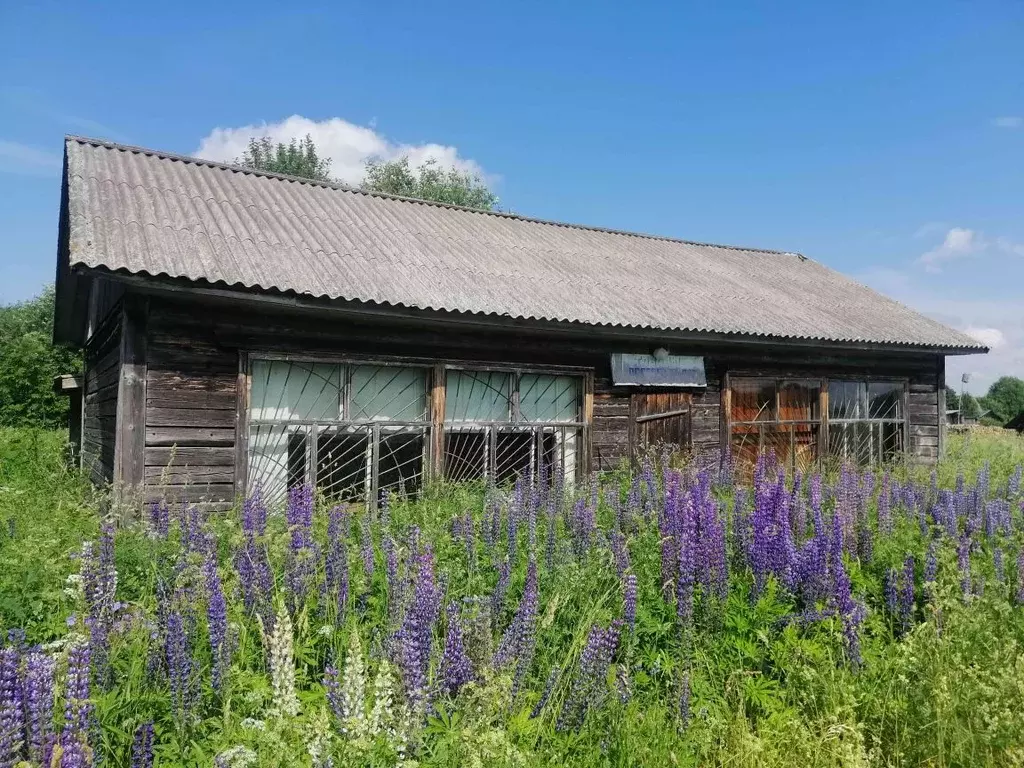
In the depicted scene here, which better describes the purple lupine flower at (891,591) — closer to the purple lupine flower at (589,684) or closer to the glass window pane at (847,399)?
the purple lupine flower at (589,684)

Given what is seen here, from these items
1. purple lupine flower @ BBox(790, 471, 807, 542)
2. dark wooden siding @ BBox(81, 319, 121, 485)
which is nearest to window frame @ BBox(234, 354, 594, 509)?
dark wooden siding @ BBox(81, 319, 121, 485)

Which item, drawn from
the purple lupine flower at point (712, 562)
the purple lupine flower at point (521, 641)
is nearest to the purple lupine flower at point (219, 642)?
the purple lupine flower at point (521, 641)

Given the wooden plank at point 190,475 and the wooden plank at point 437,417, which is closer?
the wooden plank at point 190,475

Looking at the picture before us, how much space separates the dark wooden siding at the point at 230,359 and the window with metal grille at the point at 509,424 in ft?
0.89

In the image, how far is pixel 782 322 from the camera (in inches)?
444

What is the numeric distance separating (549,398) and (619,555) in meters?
5.67

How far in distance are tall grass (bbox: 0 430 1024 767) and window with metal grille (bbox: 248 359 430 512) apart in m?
3.02

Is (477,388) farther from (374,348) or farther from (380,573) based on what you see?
(380,573)

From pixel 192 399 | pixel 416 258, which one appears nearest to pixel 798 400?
pixel 416 258

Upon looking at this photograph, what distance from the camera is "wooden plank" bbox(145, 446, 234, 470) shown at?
7090 mm

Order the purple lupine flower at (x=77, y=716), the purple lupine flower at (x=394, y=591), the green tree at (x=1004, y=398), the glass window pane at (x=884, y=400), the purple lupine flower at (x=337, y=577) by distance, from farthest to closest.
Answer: the green tree at (x=1004, y=398) → the glass window pane at (x=884, y=400) → the purple lupine flower at (x=337, y=577) → the purple lupine flower at (x=394, y=591) → the purple lupine flower at (x=77, y=716)

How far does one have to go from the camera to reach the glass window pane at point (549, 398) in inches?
366

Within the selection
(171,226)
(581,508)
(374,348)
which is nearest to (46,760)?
(581,508)

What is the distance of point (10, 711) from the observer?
2020mm
